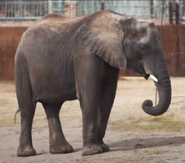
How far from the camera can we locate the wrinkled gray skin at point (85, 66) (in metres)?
10.8

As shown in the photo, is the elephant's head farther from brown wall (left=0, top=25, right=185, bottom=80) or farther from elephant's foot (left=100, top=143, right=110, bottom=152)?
brown wall (left=0, top=25, right=185, bottom=80)

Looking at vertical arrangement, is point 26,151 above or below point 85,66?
below

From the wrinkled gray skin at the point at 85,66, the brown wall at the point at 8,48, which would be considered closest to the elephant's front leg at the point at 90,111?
the wrinkled gray skin at the point at 85,66

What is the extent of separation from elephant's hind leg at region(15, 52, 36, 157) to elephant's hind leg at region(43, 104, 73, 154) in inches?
10.6

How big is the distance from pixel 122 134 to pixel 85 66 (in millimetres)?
2546

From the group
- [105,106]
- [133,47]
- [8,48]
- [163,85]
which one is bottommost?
[8,48]

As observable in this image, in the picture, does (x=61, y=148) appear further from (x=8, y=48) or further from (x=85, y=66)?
(x=8, y=48)

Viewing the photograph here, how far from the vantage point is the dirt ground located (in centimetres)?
1059

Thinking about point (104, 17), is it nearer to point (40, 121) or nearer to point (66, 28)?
point (66, 28)

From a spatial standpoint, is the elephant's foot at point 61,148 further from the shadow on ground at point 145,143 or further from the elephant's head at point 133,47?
the elephant's head at point 133,47

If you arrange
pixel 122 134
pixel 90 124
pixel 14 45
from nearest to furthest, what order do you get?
1. pixel 90 124
2. pixel 122 134
3. pixel 14 45

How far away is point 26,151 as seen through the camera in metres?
11.8

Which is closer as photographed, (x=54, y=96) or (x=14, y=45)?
(x=54, y=96)

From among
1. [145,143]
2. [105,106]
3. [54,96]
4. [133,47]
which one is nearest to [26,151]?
[54,96]
